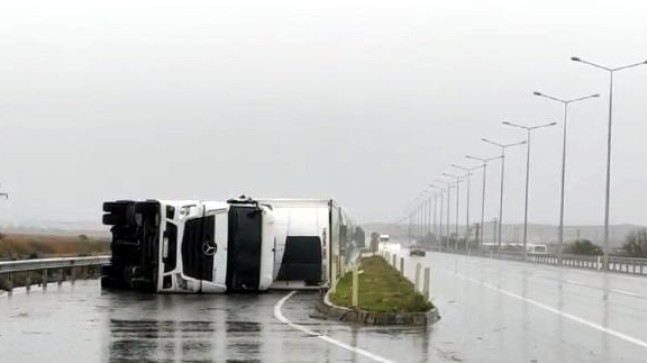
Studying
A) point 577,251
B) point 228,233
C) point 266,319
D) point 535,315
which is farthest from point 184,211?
point 577,251

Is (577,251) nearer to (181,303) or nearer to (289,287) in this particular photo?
(289,287)

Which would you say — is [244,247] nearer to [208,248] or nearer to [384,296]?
[208,248]

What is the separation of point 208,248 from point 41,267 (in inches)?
205

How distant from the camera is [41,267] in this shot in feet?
87.1

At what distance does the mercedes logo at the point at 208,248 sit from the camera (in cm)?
2448

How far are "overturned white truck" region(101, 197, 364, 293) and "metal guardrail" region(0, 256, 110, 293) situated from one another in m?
1.74

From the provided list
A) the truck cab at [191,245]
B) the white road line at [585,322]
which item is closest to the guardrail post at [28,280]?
the truck cab at [191,245]

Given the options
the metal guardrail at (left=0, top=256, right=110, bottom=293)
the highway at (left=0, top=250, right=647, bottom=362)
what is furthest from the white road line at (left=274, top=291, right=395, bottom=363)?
the metal guardrail at (left=0, top=256, right=110, bottom=293)

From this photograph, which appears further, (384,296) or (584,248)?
(584,248)

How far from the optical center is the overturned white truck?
24359mm

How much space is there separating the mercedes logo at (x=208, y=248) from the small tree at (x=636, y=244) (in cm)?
5798

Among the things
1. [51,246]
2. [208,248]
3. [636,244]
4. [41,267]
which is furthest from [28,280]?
[636,244]

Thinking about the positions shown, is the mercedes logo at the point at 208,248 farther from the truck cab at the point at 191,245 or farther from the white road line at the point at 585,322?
the white road line at the point at 585,322

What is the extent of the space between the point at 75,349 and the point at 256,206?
12.6m
